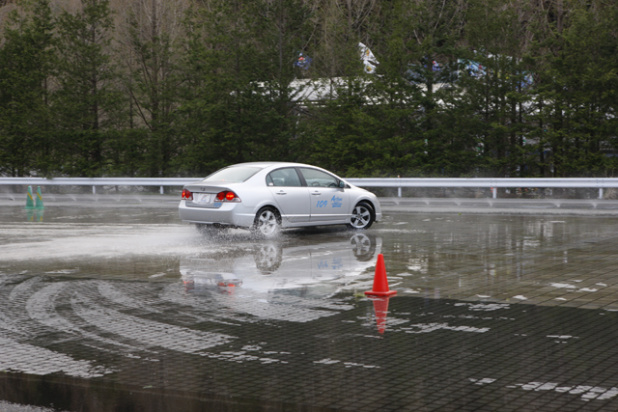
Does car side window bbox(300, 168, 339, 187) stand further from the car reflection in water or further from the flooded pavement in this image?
the flooded pavement

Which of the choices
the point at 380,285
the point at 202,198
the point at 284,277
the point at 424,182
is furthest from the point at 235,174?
the point at 424,182

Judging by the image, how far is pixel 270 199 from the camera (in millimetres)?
16172

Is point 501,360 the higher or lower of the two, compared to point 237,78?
lower

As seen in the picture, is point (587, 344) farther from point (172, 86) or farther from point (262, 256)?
point (172, 86)

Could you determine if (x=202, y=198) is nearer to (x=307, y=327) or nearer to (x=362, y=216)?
(x=362, y=216)

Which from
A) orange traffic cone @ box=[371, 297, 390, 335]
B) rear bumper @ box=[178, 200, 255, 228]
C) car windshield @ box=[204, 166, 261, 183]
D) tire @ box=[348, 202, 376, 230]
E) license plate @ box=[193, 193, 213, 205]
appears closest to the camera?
orange traffic cone @ box=[371, 297, 390, 335]

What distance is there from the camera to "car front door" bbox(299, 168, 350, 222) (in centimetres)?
1697

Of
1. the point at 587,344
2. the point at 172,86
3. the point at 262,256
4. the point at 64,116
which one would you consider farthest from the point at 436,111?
the point at 587,344

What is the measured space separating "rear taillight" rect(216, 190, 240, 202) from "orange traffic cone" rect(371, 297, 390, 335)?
7021 millimetres

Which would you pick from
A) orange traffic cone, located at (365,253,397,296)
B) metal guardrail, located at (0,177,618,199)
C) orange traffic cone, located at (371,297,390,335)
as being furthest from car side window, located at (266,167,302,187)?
metal guardrail, located at (0,177,618,199)

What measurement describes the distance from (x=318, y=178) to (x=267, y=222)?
1.88 meters

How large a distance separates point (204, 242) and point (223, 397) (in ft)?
33.1

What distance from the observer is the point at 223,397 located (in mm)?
5438

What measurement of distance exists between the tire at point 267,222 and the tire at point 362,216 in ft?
6.79
